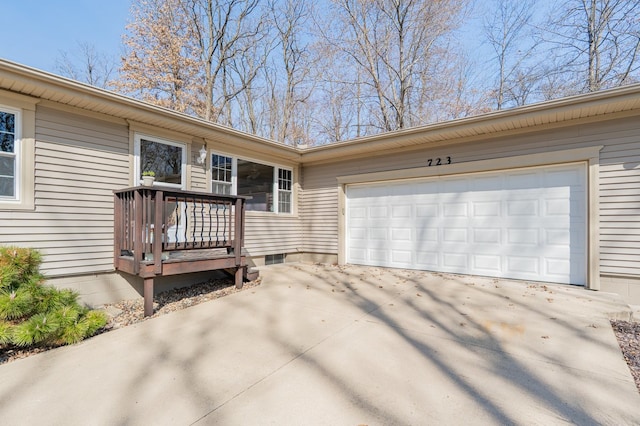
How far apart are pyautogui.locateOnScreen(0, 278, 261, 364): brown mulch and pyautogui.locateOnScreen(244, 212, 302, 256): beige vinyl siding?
127 cm

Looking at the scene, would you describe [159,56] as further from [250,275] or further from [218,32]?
[250,275]

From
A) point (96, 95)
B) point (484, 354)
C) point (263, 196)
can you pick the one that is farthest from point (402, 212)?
point (96, 95)

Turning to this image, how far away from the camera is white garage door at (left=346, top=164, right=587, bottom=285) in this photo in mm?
5090

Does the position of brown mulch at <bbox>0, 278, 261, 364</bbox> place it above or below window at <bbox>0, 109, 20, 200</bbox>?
below

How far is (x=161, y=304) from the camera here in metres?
4.47

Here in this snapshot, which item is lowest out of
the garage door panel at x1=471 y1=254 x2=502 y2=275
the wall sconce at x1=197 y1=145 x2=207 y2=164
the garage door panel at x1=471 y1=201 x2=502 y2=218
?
the garage door panel at x1=471 y1=254 x2=502 y2=275

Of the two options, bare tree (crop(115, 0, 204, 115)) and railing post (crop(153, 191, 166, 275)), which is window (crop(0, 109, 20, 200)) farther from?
bare tree (crop(115, 0, 204, 115))

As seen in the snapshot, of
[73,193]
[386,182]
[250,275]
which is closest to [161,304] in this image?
[250,275]

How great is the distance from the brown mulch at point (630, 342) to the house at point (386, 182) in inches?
56.8

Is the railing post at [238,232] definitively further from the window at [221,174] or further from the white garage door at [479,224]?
the white garage door at [479,224]

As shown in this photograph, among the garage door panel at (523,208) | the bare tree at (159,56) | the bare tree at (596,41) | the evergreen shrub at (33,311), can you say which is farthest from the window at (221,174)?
the bare tree at (596,41)

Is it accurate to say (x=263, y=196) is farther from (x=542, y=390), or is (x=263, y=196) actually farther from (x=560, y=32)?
(x=560, y=32)

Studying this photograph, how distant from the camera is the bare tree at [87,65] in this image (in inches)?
570

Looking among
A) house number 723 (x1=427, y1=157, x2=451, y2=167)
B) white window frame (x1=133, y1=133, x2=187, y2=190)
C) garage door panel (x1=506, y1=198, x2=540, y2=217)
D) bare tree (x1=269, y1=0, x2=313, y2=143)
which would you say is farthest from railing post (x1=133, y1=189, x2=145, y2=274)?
bare tree (x1=269, y1=0, x2=313, y2=143)
